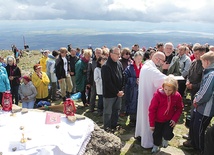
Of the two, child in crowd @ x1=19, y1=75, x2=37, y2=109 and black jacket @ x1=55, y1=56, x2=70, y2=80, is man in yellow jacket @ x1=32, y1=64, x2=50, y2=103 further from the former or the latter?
black jacket @ x1=55, y1=56, x2=70, y2=80

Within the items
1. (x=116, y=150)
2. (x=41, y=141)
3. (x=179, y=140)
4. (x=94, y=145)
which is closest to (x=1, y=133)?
(x=41, y=141)

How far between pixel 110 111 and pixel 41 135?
104 inches

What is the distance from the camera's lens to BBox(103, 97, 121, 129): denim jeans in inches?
249

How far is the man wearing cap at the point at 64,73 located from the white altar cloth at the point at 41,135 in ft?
15.4

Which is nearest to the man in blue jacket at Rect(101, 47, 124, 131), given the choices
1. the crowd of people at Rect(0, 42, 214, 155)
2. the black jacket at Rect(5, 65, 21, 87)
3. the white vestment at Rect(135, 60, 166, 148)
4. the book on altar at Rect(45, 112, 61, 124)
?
the crowd of people at Rect(0, 42, 214, 155)

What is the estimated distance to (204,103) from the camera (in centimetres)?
495

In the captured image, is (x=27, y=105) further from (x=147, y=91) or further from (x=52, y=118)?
(x=147, y=91)

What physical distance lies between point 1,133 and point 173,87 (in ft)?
11.1

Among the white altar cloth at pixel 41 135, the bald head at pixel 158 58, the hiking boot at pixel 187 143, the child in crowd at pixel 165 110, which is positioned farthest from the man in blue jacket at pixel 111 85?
the hiking boot at pixel 187 143

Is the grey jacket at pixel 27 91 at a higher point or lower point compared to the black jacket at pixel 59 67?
lower

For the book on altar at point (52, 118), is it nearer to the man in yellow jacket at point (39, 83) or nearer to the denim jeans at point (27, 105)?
the denim jeans at point (27, 105)

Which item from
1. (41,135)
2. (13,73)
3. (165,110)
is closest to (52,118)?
(41,135)

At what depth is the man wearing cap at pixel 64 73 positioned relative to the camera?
9359 mm

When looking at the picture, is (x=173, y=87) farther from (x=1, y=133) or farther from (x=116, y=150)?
(x=1, y=133)
